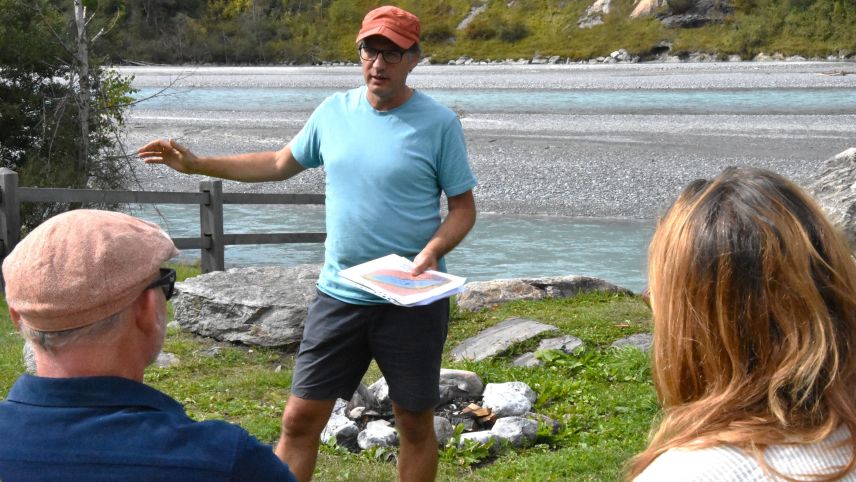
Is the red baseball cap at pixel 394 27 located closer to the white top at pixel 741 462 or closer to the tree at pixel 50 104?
the white top at pixel 741 462

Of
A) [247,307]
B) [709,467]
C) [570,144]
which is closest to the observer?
[709,467]

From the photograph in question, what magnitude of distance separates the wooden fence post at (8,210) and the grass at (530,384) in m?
1.40

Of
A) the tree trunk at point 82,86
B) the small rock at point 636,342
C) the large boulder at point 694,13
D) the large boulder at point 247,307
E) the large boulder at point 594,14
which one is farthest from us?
the large boulder at point 594,14

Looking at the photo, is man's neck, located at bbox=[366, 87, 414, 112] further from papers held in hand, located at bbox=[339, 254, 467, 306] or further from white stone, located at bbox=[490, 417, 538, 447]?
white stone, located at bbox=[490, 417, 538, 447]

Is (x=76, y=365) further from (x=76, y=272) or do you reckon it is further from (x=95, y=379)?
(x=76, y=272)

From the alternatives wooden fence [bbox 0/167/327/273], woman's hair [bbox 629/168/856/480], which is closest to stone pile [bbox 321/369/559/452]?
woman's hair [bbox 629/168/856/480]

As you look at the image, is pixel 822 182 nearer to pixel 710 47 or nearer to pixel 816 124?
pixel 816 124

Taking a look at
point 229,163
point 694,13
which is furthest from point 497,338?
point 694,13

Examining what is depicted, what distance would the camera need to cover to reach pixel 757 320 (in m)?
1.69

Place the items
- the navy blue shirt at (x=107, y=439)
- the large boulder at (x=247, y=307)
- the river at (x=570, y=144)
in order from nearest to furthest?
the navy blue shirt at (x=107, y=439) < the large boulder at (x=247, y=307) < the river at (x=570, y=144)

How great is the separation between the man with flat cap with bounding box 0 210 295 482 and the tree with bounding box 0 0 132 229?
15.0 meters

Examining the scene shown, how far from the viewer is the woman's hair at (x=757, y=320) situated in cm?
166

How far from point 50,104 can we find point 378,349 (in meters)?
→ 15.4

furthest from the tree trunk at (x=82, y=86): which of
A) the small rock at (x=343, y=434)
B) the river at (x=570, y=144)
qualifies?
the small rock at (x=343, y=434)
